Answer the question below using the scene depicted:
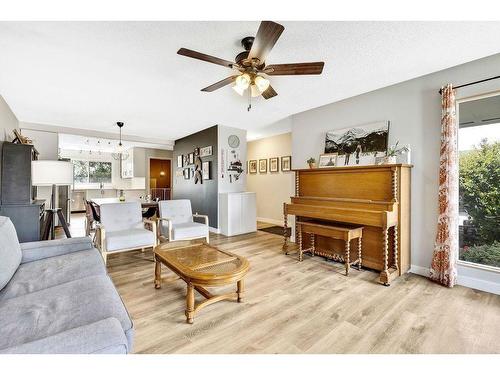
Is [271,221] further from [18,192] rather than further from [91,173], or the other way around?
[91,173]

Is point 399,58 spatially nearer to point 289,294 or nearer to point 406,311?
point 406,311

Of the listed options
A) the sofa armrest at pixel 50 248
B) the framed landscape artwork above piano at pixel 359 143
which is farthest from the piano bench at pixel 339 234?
the sofa armrest at pixel 50 248

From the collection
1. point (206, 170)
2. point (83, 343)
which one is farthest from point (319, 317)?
point (206, 170)

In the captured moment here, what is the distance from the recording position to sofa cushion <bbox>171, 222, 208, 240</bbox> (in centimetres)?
355

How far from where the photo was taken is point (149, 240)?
3.29 meters

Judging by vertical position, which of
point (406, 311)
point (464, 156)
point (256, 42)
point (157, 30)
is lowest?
point (406, 311)

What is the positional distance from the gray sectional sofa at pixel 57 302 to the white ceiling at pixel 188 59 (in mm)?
1656

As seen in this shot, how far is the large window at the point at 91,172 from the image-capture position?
8984mm

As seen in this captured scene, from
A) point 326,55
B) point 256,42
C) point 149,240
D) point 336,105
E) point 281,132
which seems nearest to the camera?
point 256,42

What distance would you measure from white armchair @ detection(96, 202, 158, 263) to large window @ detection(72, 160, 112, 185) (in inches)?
277

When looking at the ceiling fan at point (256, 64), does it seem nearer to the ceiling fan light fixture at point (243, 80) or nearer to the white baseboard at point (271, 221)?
the ceiling fan light fixture at point (243, 80)

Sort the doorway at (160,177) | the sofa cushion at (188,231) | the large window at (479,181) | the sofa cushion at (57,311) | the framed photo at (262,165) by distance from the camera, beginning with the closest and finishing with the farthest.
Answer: the sofa cushion at (57,311) → the large window at (479,181) → the sofa cushion at (188,231) → the framed photo at (262,165) → the doorway at (160,177)
